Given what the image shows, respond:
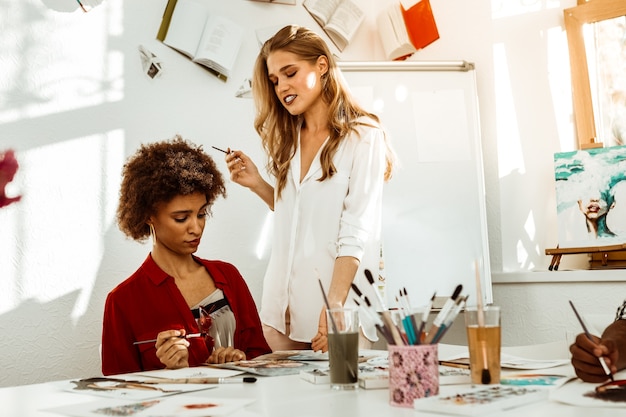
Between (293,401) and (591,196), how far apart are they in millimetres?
1964

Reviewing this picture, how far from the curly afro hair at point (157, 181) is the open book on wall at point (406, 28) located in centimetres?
132

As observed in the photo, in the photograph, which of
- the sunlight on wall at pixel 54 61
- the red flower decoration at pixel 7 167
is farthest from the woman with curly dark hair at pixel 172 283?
the red flower decoration at pixel 7 167

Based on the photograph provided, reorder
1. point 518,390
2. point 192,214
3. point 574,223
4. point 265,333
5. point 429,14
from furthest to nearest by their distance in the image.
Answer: point 429,14
point 574,223
point 265,333
point 192,214
point 518,390

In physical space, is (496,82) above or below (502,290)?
above

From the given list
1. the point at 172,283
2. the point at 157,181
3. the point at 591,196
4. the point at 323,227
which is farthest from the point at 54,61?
the point at 591,196

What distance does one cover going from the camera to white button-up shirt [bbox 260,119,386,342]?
185cm

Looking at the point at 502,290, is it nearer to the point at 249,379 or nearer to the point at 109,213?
the point at 109,213

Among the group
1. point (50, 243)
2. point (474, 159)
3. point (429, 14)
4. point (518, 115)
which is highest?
point (429, 14)

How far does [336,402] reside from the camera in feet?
3.08

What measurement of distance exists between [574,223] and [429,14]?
1.08 m

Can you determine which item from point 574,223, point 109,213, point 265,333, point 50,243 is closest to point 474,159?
point 574,223

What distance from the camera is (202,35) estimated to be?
2.56 m

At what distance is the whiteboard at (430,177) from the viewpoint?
2727mm

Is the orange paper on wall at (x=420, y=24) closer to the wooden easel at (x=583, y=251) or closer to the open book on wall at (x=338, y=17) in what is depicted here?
the open book on wall at (x=338, y=17)
